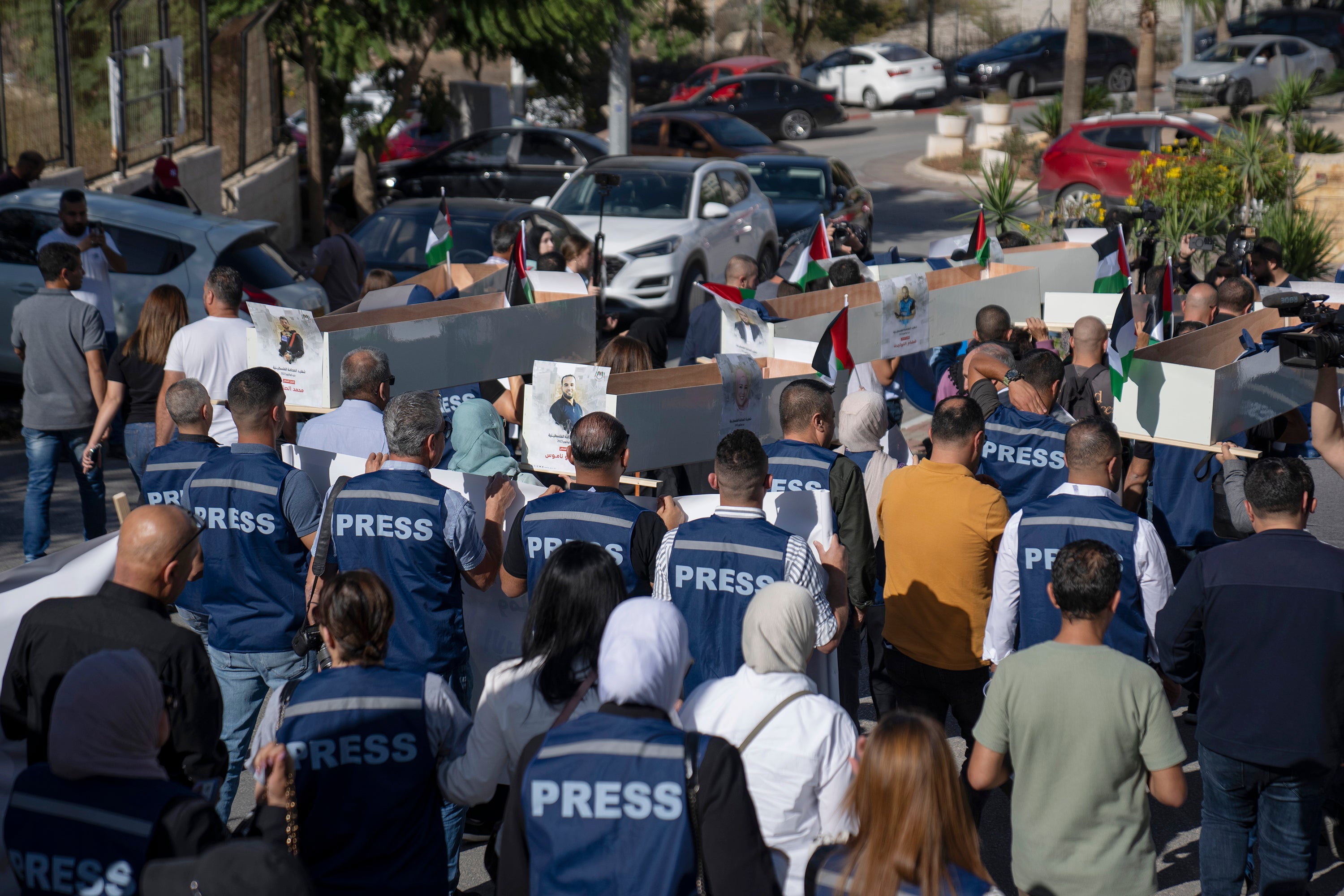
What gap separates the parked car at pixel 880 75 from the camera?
3588 cm

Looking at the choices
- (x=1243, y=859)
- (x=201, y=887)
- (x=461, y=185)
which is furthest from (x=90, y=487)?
(x=461, y=185)

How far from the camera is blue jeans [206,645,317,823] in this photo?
15.7 ft

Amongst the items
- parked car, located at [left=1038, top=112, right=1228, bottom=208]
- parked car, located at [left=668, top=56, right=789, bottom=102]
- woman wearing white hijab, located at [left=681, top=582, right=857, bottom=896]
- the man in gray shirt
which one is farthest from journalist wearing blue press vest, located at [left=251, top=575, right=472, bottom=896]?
→ parked car, located at [left=668, top=56, right=789, bottom=102]

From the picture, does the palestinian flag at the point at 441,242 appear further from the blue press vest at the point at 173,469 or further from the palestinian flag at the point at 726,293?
the blue press vest at the point at 173,469

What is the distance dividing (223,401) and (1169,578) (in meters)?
4.37

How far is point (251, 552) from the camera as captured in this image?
185 inches

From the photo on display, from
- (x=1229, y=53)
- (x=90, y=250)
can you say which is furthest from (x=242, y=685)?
(x=1229, y=53)

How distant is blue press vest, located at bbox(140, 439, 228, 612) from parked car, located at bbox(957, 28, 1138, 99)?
109 ft

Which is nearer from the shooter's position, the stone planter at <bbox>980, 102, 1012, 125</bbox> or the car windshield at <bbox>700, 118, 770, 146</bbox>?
the car windshield at <bbox>700, 118, 770, 146</bbox>

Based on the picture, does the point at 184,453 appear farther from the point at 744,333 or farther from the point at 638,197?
the point at 638,197

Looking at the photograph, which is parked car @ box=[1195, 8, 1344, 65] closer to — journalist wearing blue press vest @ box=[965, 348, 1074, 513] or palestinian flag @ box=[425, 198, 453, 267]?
palestinian flag @ box=[425, 198, 453, 267]

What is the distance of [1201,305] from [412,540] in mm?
5372

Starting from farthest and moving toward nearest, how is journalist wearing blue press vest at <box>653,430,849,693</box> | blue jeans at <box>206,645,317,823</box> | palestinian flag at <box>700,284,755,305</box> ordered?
palestinian flag at <box>700,284,755,305</box>, blue jeans at <box>206,645,317,823</box>, journalist wearing blue press vest at <box>653,430,849,693</box>

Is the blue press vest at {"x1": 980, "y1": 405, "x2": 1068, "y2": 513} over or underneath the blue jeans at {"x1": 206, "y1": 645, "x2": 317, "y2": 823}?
over
